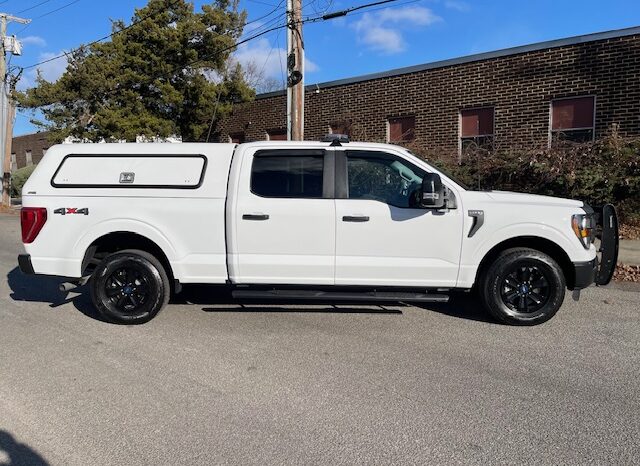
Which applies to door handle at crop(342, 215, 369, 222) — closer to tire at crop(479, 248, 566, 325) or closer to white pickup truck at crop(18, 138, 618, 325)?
white pickup truck at crop(18, 138, 618, 325)

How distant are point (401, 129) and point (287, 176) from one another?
10599 mm

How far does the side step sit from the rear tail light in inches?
89.2

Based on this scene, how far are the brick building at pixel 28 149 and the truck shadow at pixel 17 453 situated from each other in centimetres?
3902

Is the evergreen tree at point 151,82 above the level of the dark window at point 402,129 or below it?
above

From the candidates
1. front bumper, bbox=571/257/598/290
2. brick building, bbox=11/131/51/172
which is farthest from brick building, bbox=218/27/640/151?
brick building, bbox=11/131/51/172

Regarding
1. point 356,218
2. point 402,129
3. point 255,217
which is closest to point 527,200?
point 356,218

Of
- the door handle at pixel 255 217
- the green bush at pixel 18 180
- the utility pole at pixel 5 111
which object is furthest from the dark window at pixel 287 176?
the green bush at pixel 18 180

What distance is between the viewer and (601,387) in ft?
13.1

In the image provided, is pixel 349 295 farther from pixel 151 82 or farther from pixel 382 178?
pixel 151 82

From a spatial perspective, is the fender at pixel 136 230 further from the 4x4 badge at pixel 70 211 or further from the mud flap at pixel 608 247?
the mud flap at pixel 608 247

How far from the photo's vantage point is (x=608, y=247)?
5.55 meters

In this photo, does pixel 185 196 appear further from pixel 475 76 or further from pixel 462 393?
pixel 475 76

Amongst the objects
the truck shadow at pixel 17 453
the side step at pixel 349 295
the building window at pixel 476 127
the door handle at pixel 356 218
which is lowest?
the truck shadow at pixel 17 453

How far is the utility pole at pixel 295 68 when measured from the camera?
11.6m
